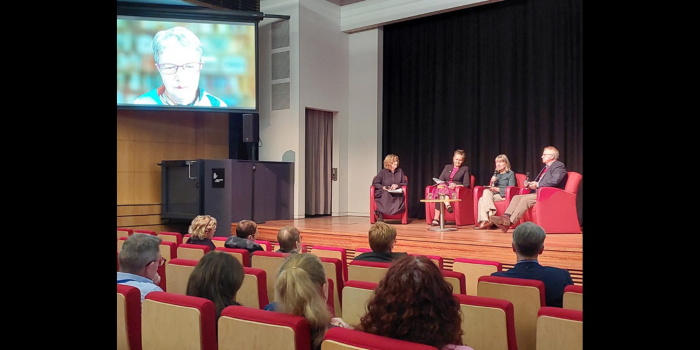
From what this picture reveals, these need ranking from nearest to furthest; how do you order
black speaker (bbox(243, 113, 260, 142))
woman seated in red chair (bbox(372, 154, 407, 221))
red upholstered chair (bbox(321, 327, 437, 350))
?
red upholstered chair (bbox(321, 327, 437, 350))
woman seated in red chair (bbox(372, 154, 407, 221))
black speaker (bbox(243, 113, 260, 142))

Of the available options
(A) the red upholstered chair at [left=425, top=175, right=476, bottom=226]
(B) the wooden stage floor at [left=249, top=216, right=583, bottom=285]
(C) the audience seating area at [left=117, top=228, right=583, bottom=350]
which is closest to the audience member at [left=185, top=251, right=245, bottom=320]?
(C) the audience seating area at [left=117, top=228, right=583, bottom=350]

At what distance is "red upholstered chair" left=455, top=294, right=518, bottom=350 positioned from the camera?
1830 millimetres

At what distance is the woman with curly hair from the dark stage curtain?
6549 mm

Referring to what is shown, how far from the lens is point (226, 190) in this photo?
25.7 feet

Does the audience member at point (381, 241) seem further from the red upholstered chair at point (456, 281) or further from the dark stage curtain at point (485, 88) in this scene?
the dark stage curtain at point (485, 88)

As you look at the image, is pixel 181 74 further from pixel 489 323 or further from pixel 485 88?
pixel 489 323

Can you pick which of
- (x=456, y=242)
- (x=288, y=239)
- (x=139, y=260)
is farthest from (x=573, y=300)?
(x=456, y=242)

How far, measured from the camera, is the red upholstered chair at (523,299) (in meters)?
2.27

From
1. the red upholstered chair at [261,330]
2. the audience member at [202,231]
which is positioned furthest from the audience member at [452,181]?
the red upholstered chair at [261,330]

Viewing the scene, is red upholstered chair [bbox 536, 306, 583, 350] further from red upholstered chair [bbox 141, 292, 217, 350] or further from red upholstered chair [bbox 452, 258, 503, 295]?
red upholstered chair [bbox 452, 258, 503, 295]

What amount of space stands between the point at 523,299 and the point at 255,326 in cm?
120

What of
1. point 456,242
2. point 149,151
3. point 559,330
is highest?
point 149,151
